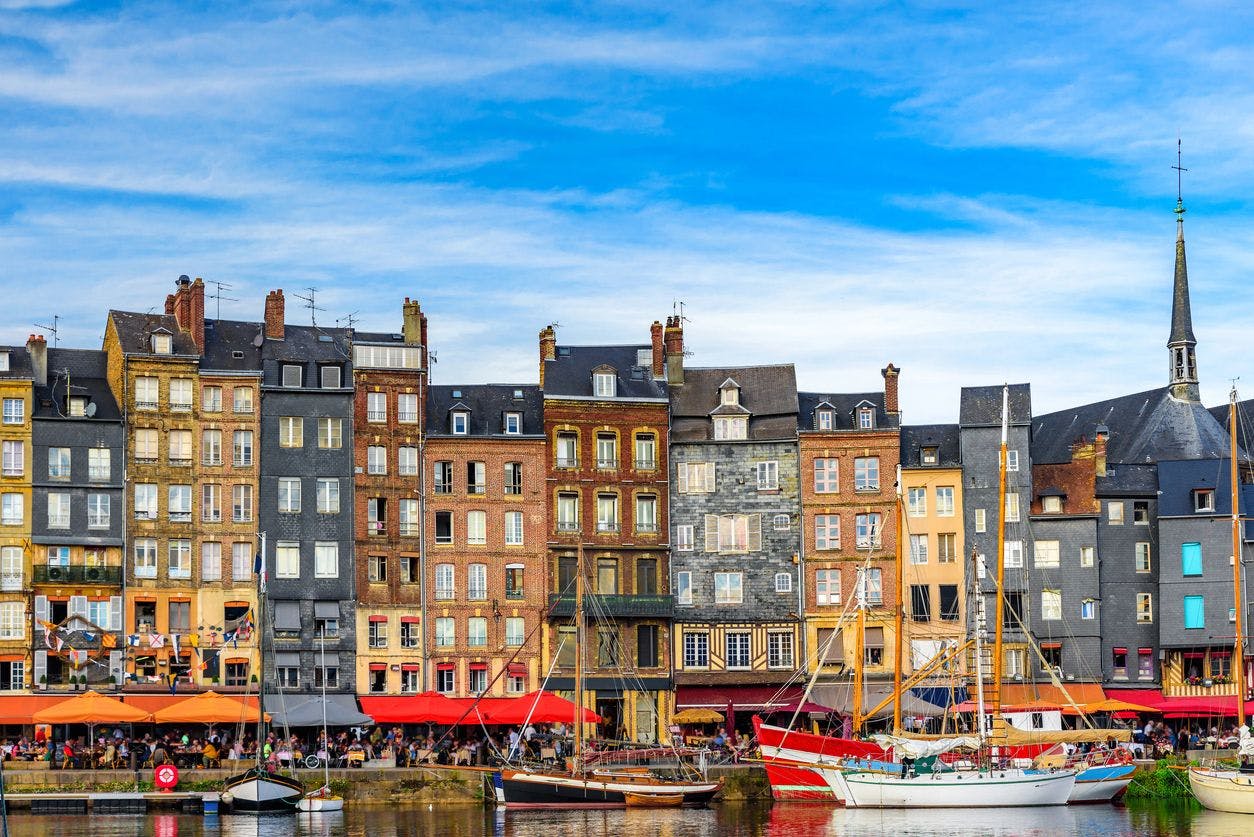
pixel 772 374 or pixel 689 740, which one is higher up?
pixel 772 374

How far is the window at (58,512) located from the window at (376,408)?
42.1 feet

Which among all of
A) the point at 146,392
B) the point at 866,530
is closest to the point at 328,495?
the point at 146,392

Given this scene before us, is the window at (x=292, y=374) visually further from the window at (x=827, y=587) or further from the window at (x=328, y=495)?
the window at (x=827, y=587)

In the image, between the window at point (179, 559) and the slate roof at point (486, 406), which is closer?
the window at point (179, 559)

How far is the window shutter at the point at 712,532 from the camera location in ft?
272

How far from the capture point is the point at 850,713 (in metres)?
78.8

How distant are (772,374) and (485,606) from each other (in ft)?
55.0

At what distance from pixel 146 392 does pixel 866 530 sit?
31195 mm

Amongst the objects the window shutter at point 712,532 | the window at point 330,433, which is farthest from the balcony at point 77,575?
the window shutter at point 712,532

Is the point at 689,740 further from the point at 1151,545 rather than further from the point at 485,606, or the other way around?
the point at 1151,545

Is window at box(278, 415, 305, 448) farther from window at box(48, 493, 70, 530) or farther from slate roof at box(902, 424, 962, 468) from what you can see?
slate roof at box(902, 424, 962, 468)

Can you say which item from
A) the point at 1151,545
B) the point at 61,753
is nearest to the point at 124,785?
the point at 61,753

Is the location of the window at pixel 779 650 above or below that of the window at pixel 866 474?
below

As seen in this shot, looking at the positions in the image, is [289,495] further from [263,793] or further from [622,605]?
[263,793]
